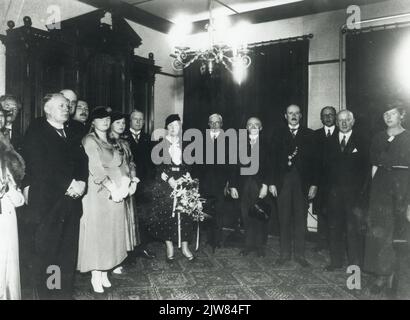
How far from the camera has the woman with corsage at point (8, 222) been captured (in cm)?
252

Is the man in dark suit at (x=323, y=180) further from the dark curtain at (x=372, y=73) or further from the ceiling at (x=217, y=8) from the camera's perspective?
the ceiling at (x=217, y=8)

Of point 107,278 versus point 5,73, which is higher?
point 5,73

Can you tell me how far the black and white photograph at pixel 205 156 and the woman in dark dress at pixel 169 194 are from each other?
17mm

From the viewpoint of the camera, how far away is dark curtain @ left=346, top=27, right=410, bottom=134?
17.4 ft

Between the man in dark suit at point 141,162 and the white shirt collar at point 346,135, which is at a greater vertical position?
the white shirt collar at point 346,135

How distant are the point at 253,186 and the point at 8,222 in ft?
9.48

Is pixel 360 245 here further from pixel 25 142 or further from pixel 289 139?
pixel 25 142

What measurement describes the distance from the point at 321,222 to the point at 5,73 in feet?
14.6

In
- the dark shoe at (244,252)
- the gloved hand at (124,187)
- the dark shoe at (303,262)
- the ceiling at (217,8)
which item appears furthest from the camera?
the ceiling at (217,8)

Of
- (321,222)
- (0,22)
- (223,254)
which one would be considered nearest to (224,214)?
(223,254)

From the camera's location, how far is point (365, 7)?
5.68 metres

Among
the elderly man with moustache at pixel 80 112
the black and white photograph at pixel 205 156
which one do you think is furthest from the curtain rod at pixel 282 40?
the elderly man with moustache at pixel 80 112

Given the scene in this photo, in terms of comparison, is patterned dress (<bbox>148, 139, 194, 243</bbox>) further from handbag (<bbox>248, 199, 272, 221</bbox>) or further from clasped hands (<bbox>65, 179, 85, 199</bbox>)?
clasped hands (<bbox>65, 179, 85, 199</bbox>)

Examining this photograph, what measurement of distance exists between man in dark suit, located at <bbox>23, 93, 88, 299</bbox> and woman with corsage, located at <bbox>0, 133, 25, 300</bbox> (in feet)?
0.80
